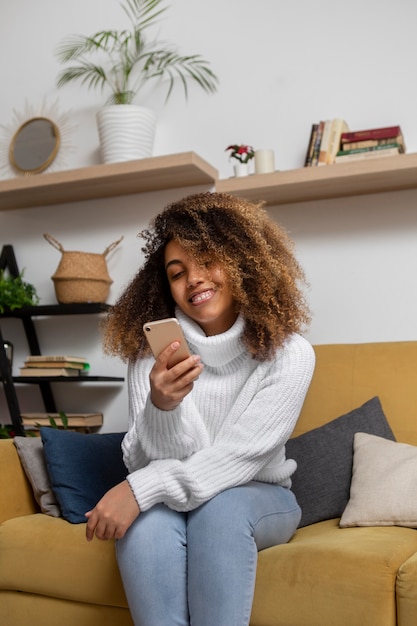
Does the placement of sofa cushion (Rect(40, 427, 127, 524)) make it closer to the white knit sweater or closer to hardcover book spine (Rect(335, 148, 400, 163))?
the white knit sweater

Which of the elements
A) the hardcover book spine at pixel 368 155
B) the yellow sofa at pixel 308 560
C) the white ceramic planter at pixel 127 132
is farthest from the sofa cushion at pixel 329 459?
the white ceramic planter at pixel 127 132

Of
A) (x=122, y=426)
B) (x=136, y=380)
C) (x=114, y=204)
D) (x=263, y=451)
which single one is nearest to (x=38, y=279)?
(x=114, y=204)

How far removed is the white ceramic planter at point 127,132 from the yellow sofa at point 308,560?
3.49 feet

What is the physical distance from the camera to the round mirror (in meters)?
3.28

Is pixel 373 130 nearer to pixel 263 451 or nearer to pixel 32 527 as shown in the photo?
pixel 263 451

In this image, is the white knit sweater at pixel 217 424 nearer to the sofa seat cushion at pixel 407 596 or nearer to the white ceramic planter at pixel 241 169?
the sofa seat cushion at pixel 407 596

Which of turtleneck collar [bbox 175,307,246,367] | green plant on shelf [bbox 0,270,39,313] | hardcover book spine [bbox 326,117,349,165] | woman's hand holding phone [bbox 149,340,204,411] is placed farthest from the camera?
green plant on shelf [bbox 0,270,39,313]

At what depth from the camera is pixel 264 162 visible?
276 centimetres

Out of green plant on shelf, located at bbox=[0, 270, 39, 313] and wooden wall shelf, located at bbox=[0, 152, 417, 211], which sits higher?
wooden wall shelf, located at bbox=[0, 152, 417, 211]

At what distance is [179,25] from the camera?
3100mm

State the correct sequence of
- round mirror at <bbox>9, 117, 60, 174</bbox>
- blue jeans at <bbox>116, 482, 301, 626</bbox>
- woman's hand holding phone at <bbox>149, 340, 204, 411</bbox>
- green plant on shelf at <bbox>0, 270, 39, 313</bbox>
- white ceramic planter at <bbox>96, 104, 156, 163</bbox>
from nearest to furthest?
blue jeans at <bbox>116, 482, 301, 626</bbox>
woman's hand holding phone at <bbox>149, 340, 204, 411</bbox>
white ceramic planter at <bbox>96, 104, 156, 163</bbox>
green plant on shelf at <bbox>0, 270, 39, 313</bbox>
round mirror at <bbox>9, 117, 60, 174</bbox>

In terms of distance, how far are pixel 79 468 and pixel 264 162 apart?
4.06 feet

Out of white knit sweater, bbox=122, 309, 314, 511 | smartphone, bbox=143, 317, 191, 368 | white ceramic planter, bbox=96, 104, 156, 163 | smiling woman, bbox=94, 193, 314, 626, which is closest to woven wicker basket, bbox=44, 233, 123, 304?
white ceramic planter, bbox=96, 104, 156, 163

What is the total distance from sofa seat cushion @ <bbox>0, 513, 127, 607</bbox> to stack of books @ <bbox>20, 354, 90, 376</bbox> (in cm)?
101
